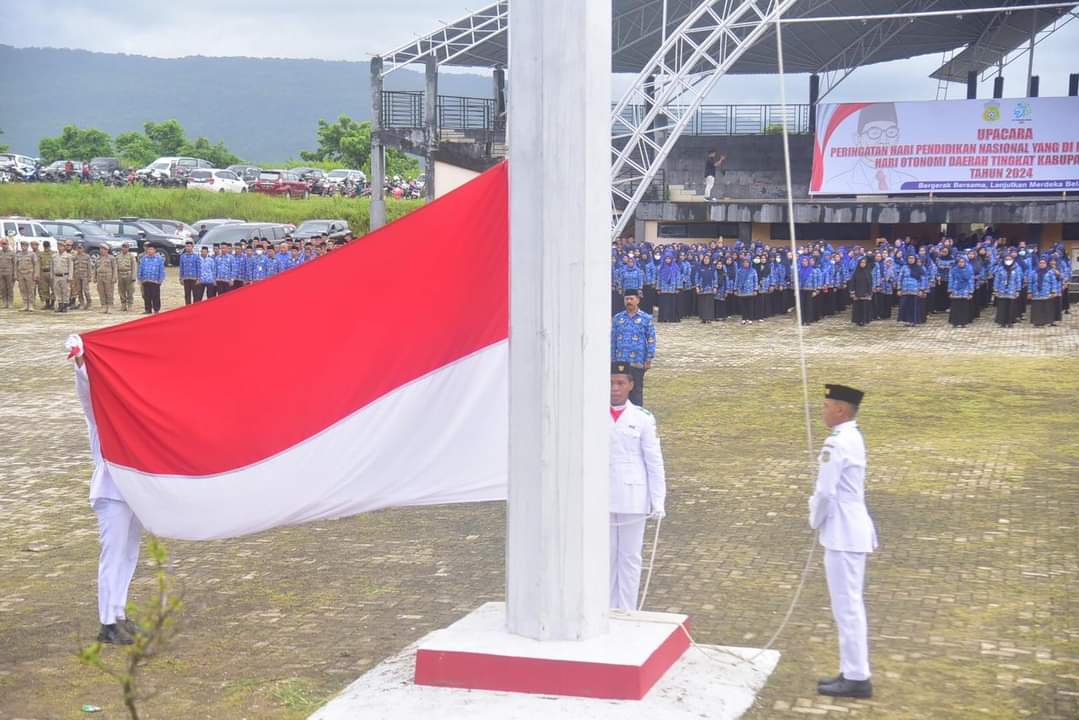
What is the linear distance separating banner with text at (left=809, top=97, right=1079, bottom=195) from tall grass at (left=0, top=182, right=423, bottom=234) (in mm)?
19744

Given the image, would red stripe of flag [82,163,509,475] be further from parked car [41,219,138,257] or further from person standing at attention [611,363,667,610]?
parked car [41,219,138,257]

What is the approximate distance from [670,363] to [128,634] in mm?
14005

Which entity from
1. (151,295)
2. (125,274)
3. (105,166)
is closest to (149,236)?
(125,274)

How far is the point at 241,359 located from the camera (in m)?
6.49

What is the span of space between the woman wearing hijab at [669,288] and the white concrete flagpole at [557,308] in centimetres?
2110

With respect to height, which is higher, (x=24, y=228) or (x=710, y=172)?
(x=710, y=172)

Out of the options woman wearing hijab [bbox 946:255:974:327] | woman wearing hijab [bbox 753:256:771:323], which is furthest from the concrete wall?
woman wearing hijab [bbox 946:255:974:327]

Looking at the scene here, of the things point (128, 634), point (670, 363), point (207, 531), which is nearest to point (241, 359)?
point (207, 531)

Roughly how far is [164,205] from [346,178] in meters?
13.8

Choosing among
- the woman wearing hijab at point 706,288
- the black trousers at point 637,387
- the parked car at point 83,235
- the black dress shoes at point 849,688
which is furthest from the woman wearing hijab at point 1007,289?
the parked car at point 83,235

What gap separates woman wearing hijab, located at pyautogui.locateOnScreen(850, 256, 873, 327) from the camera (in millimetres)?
25766

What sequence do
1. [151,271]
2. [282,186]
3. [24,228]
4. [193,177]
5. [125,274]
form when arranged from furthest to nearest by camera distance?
[282,186] < [193,177] < [24,228] < [125,274] < [151,271]

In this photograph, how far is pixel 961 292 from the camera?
25.0 m

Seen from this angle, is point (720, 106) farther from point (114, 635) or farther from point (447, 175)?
point (114, 635)
